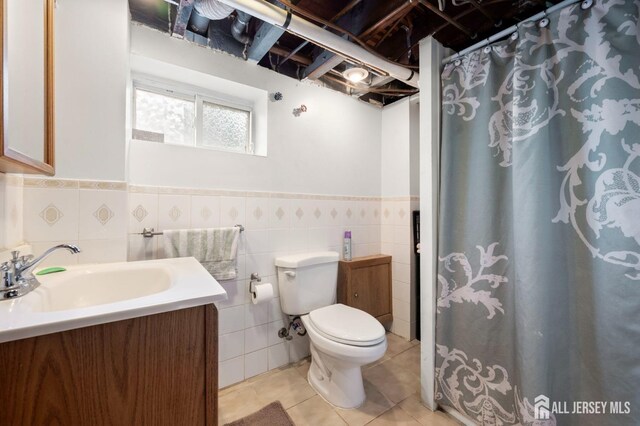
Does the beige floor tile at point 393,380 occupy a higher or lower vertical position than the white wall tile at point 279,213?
lower

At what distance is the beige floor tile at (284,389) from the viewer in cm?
142

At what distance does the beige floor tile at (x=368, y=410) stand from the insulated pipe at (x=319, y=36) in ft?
6.19

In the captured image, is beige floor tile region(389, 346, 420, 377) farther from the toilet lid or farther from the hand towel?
the hand towel

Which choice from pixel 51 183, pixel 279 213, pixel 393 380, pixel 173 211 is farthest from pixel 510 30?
pixel 51 183

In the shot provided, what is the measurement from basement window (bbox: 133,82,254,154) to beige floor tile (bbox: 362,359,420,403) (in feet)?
5.54

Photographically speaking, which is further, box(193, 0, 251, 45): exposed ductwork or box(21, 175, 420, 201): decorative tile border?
box(193, 0, 251, 45): exposed ductwork

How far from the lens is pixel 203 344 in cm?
67

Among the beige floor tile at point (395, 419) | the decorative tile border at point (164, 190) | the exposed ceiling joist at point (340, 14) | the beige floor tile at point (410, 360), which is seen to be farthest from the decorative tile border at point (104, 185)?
the beige floor tile at point (410, 360)

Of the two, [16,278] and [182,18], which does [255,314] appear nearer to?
[16,278]

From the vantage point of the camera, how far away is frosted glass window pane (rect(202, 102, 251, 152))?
5.45ft

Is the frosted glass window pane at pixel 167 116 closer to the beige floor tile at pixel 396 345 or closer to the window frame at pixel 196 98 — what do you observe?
the window frame at pixel 196 98

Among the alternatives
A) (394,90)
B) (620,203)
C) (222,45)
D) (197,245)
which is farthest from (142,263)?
(394,90)

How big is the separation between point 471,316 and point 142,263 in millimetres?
1499

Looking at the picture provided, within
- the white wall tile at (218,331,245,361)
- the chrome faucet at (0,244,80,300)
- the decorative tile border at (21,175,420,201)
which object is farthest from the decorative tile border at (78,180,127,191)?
the white wall tile at (218,331,245,361)
